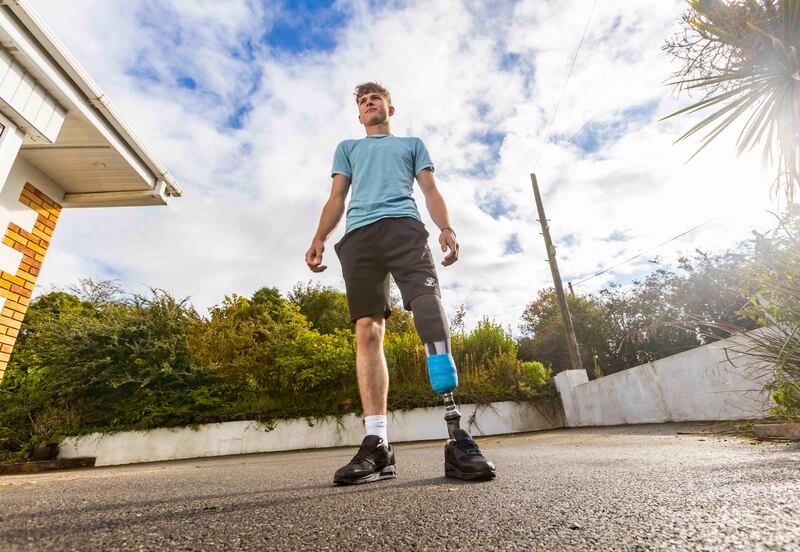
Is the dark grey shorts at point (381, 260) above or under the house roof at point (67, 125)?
under

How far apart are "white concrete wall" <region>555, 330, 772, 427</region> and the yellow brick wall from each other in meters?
7.49

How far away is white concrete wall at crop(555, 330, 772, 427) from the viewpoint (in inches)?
181

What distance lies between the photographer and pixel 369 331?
2.05 metres

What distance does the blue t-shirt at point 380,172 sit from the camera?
2182 mm

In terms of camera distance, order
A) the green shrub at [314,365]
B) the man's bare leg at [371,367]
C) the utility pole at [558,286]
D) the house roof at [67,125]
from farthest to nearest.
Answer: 1. the utility pole at [558,286]
2. the green shrub at [314,365]
3. the house roof at [67,125]
4. the man's bare leg at [371,367]

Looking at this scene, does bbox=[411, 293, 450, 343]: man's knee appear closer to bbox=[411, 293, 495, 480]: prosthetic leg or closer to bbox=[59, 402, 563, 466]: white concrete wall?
bbox=[411, 293, 495, 480]: prosthetic leg

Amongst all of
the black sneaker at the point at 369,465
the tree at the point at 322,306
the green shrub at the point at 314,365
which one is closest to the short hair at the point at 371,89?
the black sneaker at the point at 369,465

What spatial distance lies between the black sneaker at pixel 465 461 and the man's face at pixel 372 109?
1.94 meters

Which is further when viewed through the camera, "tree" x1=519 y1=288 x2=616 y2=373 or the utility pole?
"tree" x1=519 y1=288 x2=616 y2=373

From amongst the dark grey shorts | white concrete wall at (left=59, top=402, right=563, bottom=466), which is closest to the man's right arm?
the dark grey shorts

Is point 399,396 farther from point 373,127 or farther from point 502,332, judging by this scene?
point 373,127

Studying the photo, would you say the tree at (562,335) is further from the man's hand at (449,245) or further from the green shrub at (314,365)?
the man's hand at (449,245)

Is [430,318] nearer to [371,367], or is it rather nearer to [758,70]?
[371,367]

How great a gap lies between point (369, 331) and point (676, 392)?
6.11 meters
